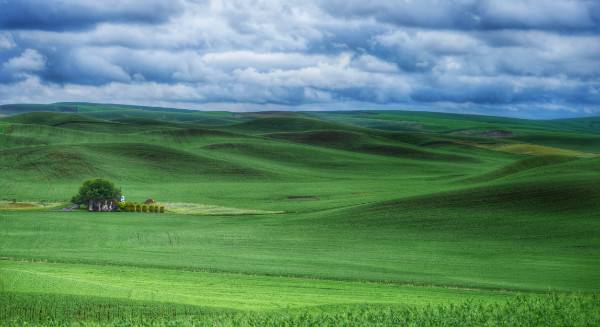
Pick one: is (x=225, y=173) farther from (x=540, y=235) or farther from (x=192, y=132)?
(x=540, y=235)

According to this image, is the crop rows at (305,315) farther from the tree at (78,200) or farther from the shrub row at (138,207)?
the tree at (78,200)

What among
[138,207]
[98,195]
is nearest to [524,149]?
[138,207]

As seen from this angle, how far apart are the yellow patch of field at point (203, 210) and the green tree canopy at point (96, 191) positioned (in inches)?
227

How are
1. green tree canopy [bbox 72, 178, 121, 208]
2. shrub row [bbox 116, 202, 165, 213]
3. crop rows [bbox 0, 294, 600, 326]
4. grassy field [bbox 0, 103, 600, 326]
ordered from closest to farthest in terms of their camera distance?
crop rows [bbox 0, 294, 600, 326] < grassy field [bbox 0, 103, 600, 326] < shrub row [bbox 116, 202, 165, 213] < green tree canopy [bbox 72, 178, 121, 208]

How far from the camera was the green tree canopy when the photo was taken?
56.1m

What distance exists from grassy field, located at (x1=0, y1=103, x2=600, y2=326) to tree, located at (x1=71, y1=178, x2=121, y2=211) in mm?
3360

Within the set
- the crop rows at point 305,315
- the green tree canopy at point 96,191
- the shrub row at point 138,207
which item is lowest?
the shrub row at point 138,207

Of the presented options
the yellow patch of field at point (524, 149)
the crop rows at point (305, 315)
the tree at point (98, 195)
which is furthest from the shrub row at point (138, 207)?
the yellow patch of field at point (524, 149)

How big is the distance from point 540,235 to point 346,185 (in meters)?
37.8

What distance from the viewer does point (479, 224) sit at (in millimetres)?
41031

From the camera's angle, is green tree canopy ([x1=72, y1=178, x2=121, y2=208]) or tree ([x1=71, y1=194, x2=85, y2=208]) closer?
green tree canopy ([x1=72, y1=178, x2=121, y2=208])

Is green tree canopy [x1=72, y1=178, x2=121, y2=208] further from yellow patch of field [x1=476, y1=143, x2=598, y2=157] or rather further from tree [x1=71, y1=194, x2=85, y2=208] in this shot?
yellow patch of field [x1=476, y1=143, x2=598, y2=157]

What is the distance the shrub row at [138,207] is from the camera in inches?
2178

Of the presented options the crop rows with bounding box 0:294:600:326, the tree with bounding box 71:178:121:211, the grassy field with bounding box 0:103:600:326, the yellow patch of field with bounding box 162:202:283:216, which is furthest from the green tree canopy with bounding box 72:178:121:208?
the crop rows with bounding box 0:294:600:326
